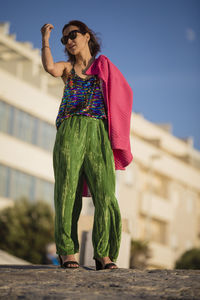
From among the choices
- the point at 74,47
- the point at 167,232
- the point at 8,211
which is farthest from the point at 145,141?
the point at 74,47

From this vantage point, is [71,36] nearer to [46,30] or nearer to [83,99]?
[46,30]

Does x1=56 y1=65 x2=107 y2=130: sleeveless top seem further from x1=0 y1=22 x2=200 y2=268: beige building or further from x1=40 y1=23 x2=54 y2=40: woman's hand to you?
x1=0 y1=22 x2=200 y2=268: beige building

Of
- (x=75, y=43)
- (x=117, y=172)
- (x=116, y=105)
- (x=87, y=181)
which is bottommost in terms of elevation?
(x=87, y=181)

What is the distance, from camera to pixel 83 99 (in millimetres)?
6148

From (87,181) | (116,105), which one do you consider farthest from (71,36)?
(87,181)

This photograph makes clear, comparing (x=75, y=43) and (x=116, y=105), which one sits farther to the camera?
(x=75, y=43)

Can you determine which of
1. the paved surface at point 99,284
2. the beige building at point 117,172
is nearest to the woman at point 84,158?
the paved surface at point 99,284

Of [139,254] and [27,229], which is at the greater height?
[27,229]

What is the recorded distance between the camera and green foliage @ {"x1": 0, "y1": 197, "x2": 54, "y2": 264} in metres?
22.5

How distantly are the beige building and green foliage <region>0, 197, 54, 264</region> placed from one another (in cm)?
366

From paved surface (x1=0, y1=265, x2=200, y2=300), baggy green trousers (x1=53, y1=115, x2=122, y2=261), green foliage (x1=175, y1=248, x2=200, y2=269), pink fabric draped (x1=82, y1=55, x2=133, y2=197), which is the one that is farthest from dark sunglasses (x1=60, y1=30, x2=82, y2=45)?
green foliage (x1=175, y1=248, x2=200, y2=269)

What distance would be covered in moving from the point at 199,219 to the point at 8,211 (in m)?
33.2

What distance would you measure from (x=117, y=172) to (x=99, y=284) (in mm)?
13935

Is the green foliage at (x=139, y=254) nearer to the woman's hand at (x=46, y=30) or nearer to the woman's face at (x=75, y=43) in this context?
the woman's face at (x=75, y=43)
